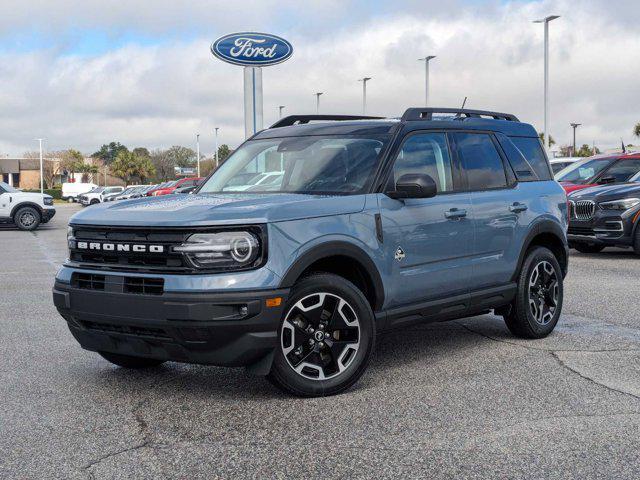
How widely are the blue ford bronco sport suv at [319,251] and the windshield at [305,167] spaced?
0.01m

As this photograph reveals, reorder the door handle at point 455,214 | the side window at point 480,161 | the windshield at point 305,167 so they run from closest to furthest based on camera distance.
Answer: the windshield at point 305,167 → the door handle at point 455,214 → the side window at point 480,161

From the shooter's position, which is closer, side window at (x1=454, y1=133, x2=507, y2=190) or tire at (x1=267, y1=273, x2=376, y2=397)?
tire at (x1=267, y1=273, x2=376, y2=397)

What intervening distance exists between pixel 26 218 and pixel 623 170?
18019 mm

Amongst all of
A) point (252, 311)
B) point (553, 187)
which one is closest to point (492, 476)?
point (252, 311)

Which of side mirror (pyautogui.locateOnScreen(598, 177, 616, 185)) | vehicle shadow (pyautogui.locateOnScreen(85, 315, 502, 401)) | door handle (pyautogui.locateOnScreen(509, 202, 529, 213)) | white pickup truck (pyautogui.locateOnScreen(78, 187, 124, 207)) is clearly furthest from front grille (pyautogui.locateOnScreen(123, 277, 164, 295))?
white pickup truck (pyautogui.locateOnScreen(78, 187, 124, 207))

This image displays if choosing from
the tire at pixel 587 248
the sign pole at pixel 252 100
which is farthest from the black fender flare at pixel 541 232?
the sign pole at pixel 252 100

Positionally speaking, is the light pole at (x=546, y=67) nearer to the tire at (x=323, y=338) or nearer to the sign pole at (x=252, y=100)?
the sign pole at (x=252, y=100)

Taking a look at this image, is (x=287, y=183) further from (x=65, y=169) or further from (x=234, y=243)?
(x=65, y=169)

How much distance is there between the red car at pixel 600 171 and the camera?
16156mm

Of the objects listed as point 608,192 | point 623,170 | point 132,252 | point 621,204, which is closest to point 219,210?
point 132,252

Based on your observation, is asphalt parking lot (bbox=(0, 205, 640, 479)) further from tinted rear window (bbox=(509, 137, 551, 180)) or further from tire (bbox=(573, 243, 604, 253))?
tire (bbox=(573, 243, 604, 253))

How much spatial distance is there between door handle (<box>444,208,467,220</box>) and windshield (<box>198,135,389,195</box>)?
0.70 metres

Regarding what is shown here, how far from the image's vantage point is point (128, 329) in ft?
16.8

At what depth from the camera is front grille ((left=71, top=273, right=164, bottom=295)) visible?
4957 millimetres
